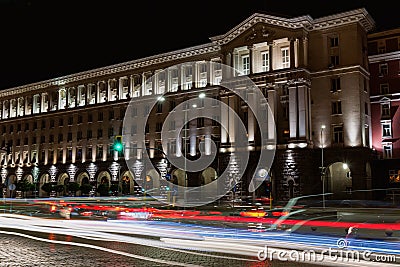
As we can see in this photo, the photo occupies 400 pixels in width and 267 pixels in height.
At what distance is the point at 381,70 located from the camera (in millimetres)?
55031

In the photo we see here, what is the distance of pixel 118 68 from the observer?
70.6 metres

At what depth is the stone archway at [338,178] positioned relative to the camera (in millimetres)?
49781

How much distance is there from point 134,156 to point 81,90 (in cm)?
1633

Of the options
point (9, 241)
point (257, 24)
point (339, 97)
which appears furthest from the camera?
point (257, 24)

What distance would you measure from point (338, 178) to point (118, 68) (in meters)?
36.0

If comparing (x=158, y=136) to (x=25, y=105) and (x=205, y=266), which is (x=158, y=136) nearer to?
(x=25, y=105)

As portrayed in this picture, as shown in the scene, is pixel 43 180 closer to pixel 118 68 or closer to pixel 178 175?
pixel 118 68

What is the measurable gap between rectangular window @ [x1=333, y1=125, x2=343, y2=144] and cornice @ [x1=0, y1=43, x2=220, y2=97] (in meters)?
18.1

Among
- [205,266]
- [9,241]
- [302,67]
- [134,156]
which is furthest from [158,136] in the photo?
[205,266]

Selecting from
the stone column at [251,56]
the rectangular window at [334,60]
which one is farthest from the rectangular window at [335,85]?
the stone column at [251,56]

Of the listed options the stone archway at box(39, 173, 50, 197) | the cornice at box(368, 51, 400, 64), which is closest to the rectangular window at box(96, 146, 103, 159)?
the stone archway at box(39, 173, 50, 197)

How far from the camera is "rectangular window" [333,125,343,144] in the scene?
50656 millimetres

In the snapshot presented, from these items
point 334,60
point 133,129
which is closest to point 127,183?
point 133,129

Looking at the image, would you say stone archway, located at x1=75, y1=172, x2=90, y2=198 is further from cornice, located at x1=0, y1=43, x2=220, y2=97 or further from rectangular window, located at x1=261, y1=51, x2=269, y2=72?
rectangular window, located at x1=261, y1=51, x2=269, y2=72
